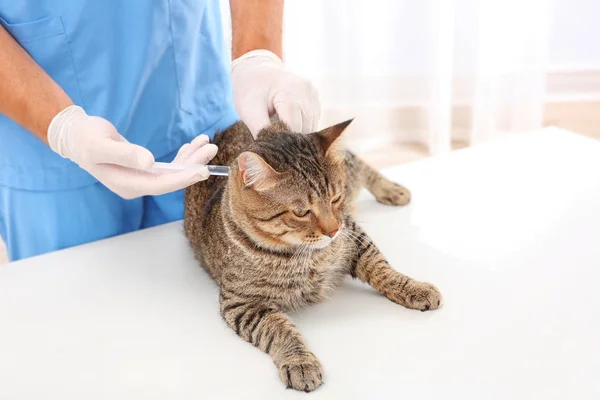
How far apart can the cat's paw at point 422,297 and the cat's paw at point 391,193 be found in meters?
0.38

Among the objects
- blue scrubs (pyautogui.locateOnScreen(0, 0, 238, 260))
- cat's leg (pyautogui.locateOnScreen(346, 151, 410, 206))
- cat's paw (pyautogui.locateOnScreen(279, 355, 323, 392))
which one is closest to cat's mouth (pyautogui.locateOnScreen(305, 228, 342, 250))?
cat's paw (pyautogui.locateOnScreen(279, 355, 323, 392))

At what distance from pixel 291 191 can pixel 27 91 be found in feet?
1.74

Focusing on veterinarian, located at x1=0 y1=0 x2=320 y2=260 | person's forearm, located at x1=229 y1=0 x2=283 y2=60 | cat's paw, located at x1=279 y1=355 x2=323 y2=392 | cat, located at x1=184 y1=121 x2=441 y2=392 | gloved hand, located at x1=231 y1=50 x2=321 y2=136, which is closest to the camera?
cat's paw, located at x1=279 y1=355 x2=323 y2=392

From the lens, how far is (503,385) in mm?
880

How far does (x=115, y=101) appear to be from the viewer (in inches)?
53.4

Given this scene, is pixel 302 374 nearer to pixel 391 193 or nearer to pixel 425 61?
pixel 391 193

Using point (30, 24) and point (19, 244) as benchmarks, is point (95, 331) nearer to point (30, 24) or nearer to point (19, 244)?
point (19, 244)

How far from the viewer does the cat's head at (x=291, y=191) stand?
1043mm

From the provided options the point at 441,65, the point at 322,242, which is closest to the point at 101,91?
the point at 322,242

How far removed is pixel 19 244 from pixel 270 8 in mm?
786

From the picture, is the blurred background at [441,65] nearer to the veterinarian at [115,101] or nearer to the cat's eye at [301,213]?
the veterinarian at [115,101]

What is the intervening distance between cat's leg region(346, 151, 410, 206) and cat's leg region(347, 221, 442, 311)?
0.70 feet

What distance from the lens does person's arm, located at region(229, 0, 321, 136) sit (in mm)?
Result: 1257

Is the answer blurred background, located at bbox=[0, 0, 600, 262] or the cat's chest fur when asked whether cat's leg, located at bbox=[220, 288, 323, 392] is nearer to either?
the cat's chest fur
